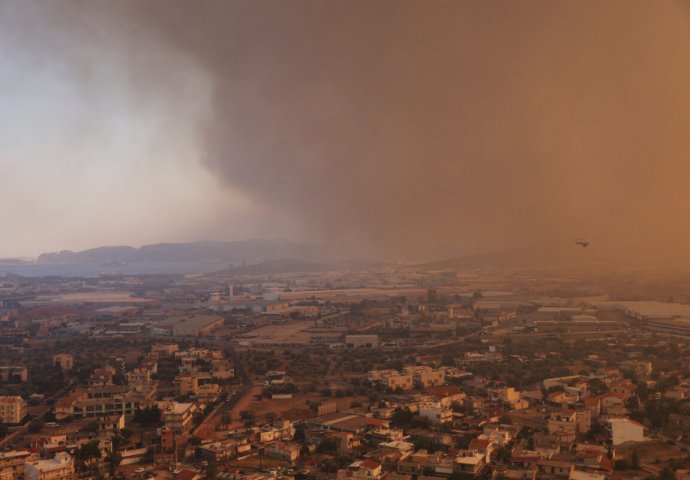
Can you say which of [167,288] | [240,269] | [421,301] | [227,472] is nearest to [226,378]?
[227,472]

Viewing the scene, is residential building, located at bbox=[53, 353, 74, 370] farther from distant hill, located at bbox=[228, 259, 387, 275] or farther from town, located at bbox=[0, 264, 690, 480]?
distant hill, located at bbox=[228, 259, 387, 275]

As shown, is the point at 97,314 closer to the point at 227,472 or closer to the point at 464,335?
the point at 464,335

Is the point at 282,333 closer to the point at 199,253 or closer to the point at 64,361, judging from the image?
Answer: the point at 64,361

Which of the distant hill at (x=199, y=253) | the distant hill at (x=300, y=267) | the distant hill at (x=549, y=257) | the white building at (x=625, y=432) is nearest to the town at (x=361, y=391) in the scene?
the white building at (x=625, y=432)

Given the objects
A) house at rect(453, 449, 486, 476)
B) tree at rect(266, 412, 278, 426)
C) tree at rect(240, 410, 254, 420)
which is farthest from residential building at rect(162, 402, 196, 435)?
house at rect(453, 449, 486, 476)

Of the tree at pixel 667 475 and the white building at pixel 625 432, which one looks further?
the white building at pixel 625 432

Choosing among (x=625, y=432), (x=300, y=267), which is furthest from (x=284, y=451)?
(x=300, y=267)

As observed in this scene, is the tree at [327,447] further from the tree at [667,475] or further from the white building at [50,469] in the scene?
→ the tree at [667,475]

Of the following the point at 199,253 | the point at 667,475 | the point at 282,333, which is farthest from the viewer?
the point at 199,253
